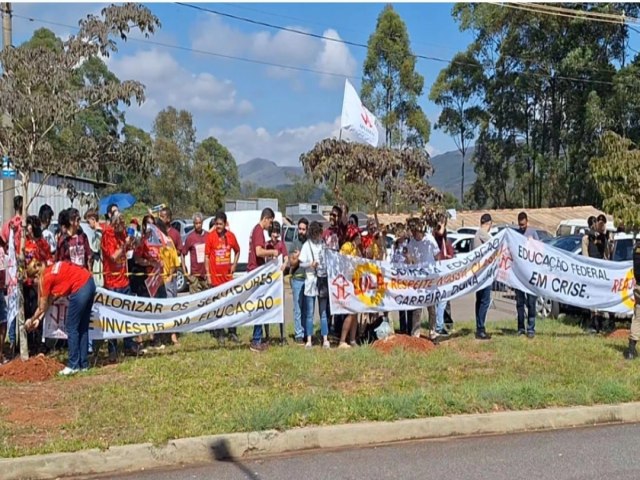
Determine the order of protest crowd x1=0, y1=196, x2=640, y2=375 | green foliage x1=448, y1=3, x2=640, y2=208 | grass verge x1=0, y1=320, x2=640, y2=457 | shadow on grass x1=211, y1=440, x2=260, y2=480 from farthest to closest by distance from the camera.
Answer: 1. green foliage x1=448, y1=3, x2=640, y2=208
2. protest crowd x1=0, y1=196, x2=640, y2=375
3. grass verge x1=0, y1=320, x2=640, y2=457
4. shadow on grass x1=211, y1=440, x2=260, y2=480

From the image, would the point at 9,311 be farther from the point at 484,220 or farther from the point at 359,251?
the point at 484,220

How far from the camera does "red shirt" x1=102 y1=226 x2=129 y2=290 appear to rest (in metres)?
9.42

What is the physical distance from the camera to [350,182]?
385 inches

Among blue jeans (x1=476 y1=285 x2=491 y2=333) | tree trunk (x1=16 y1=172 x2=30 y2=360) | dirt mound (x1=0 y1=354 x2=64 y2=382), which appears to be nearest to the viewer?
dirt mound (x1=0 y1=354 x2=64 y2=382)

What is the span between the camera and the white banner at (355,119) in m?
9.56

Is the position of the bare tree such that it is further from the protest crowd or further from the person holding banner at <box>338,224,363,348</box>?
the person holding banner at <box>338,224,363,348</box>

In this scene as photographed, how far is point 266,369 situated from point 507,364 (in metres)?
3.02

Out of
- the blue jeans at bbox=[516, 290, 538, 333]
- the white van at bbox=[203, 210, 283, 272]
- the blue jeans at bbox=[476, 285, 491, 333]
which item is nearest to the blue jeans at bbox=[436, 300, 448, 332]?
the blue jeans at bbox=[476, 285, 491, 333]

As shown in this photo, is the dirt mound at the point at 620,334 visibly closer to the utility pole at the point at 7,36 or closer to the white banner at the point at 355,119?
the white banner at the point at 355,119

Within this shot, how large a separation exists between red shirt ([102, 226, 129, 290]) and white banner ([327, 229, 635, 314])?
2.75 metres

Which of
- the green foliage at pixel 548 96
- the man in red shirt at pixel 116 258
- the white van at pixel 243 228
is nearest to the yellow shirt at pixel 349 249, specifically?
the man in red shirt at pixel 116 258

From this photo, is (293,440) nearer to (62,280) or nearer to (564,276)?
(62,280)

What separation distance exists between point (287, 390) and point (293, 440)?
1.40 m

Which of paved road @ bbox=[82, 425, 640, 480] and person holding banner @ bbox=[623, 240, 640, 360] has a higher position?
person holding banner @ bbox=[623, 240, 640, 360]
